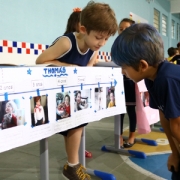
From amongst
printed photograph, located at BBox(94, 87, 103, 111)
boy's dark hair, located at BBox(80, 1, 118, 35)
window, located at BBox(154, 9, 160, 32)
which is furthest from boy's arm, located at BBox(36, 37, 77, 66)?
window, located at BBox(154, 9, 160, 32)

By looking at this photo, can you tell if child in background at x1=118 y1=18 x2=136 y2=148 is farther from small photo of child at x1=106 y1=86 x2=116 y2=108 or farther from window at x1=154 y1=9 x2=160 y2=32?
window at x1=154 y1=9 x2=160 y2=32

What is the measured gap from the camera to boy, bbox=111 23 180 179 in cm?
68

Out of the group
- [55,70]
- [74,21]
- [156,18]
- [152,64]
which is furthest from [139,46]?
[156,18]

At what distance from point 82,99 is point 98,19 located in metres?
0.36

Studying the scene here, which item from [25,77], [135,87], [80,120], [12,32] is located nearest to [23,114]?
[25,77]

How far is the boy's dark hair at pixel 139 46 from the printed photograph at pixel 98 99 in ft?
1.73

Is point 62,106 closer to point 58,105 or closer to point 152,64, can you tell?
point 58,105

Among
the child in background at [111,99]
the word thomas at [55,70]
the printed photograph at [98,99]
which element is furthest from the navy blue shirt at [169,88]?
the child in background at [111,99]

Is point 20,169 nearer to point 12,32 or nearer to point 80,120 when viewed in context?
point 80,120

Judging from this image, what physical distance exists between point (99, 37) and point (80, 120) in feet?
1.25

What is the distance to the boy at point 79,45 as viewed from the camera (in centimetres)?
112

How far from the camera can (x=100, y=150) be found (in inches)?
71.6

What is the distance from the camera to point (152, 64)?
2.33ft

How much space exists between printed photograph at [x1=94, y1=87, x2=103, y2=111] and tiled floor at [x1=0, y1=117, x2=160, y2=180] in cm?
41
